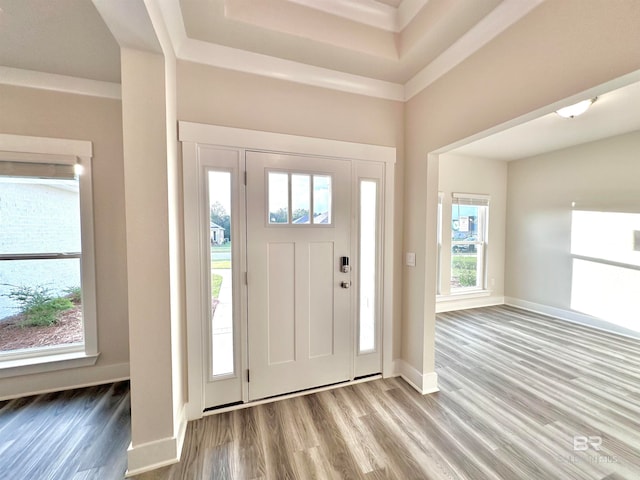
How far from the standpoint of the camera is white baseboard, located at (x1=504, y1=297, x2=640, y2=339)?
3391mm

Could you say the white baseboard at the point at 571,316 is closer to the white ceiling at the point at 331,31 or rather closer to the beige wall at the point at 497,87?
the beige wall at the point at 497,87

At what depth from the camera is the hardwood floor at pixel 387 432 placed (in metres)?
1.45

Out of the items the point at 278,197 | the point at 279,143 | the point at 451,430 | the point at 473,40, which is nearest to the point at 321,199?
the point at 278,197

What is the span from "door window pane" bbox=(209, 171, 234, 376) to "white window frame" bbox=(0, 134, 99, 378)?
4.08 feet

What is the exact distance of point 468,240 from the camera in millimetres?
4566

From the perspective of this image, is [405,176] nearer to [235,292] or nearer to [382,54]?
[382,54]

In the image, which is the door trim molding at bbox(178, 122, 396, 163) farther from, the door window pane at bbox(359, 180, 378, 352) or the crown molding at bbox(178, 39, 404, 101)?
the crown molding at bbox(178, 39, 404, 101)

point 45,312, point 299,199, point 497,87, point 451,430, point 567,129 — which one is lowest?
point 451,430

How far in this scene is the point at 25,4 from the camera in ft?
4.54

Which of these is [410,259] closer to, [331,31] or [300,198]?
[300,198]

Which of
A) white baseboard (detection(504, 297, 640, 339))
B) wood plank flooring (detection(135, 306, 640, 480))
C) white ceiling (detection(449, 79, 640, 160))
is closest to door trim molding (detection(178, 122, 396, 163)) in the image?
white ceiling (detection(449, 79, 640, 160))

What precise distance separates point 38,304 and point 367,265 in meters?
2.90

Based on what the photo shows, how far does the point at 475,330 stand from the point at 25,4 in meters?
5.13

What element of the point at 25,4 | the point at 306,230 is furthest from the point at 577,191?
the point at 25,4
